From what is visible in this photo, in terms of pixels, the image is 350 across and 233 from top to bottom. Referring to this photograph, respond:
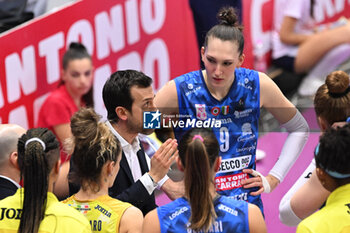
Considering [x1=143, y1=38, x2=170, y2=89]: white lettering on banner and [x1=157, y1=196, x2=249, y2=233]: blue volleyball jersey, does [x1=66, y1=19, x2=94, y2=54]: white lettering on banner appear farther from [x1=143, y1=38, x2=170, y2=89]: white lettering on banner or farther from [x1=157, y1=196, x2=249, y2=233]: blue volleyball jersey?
[x1=157, y1=196, x2=249, y2=233]: blue volleyball jersey

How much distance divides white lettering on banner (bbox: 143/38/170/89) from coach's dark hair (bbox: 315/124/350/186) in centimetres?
384

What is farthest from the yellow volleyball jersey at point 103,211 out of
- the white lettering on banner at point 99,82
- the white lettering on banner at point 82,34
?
the white lettering on banner at point 99,82

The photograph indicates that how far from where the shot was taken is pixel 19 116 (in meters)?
5.68

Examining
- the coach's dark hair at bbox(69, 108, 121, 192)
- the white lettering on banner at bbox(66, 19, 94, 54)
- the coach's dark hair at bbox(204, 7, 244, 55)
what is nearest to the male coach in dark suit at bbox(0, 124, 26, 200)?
the coach's dark hair at bbox(69, 108, 121, 192)

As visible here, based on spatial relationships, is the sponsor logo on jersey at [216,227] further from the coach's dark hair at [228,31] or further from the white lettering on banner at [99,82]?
the white lettering on banner at [99,82]

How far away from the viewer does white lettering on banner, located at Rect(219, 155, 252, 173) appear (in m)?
4.10

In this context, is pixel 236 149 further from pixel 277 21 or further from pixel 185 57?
pixel 277 21

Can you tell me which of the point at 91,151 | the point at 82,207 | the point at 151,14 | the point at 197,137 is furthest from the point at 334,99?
the point at 151,14

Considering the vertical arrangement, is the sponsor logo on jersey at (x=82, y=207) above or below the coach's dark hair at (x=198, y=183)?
below

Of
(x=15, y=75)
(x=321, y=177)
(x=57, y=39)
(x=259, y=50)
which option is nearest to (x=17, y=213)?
(x=321, y=177)

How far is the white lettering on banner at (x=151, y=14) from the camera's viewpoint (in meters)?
6.70

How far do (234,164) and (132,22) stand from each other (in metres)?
2.83

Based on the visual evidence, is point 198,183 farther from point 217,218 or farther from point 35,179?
point 35,179

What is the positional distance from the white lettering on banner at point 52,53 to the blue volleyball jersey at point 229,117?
6.66 feet
